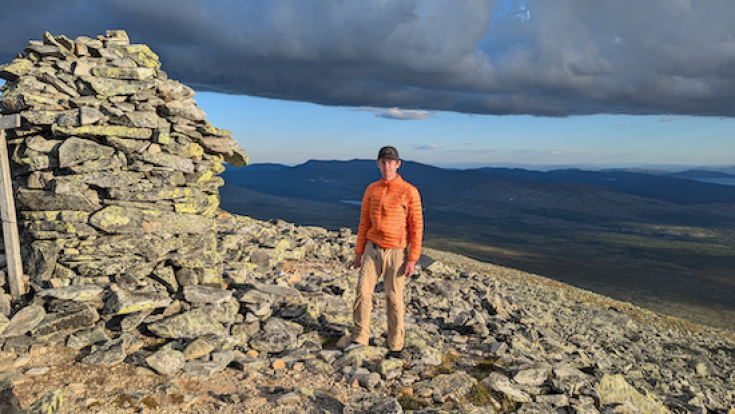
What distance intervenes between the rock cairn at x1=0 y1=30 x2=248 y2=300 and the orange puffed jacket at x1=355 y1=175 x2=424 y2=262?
5.21 metres

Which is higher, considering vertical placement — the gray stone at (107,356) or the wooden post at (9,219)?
the wooden post at (9,219)

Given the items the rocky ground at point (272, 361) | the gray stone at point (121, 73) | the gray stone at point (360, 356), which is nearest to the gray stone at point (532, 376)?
the rocky ground at point (272, 361)

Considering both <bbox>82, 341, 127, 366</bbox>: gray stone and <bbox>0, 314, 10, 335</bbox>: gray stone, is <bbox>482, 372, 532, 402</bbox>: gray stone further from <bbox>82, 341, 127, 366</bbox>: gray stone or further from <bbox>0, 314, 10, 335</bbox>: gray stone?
<bbox>0, 314, 10, 335</bbox>: gray stone

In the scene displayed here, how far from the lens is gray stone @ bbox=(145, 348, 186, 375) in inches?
283

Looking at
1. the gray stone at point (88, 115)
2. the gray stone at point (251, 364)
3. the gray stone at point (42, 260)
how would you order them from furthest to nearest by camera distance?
1. the gray stone at point (88, 115)
2. the gray stone at point (42, 260)
3. the gray stone at point (251, 364)

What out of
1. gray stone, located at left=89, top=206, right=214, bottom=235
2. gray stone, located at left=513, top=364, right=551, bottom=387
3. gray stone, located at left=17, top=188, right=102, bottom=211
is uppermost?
gray stone, located at left=17, top=188, right=102, bottom=211

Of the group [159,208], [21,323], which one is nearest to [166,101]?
[159,208]

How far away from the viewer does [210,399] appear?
6.39 meters

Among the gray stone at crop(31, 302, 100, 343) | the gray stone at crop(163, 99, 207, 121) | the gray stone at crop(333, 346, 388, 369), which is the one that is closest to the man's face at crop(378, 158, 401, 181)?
the gray stone at crop(333, 346, 388, 369)

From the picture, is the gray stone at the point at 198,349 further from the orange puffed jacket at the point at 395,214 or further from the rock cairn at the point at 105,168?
the orange puffed jacket at the point at 395,214

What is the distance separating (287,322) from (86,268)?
4.93 meters

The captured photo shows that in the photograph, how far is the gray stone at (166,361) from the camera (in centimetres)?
719

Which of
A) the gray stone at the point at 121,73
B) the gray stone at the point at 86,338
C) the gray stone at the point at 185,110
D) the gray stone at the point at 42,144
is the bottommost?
the gray stone at the point at 86,338

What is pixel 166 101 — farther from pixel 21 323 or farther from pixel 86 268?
pixel 21 323
